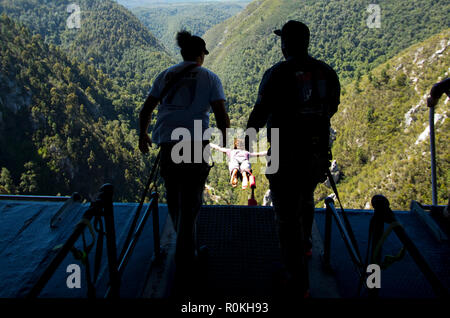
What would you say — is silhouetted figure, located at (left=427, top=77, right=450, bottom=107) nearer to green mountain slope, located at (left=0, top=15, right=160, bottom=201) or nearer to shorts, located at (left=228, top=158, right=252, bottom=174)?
shorts, located at (left=228, top=158, right=252, bottom=174)

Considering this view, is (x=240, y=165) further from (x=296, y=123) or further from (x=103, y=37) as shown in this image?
(x=103, y=37)

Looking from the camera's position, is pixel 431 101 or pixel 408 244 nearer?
pixel 408 244

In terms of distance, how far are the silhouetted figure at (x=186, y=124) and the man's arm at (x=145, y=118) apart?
2 centimetres

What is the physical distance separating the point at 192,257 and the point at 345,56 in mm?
101277

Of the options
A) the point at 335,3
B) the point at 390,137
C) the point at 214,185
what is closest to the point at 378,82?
the point at 390,137

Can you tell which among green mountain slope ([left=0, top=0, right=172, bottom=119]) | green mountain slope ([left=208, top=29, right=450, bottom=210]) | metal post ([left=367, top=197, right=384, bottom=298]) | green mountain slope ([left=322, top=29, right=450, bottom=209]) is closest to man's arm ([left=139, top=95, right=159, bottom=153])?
metal post ([left=367, top=197, right=384, bottom=298])

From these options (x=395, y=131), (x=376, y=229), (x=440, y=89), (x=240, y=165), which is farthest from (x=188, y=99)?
(x=395, y=131)

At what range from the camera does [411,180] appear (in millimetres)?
34375

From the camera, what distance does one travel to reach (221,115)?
101 inches

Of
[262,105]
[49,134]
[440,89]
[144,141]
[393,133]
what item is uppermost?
[440,89]

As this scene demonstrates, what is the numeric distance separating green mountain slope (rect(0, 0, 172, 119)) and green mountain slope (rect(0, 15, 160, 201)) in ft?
117

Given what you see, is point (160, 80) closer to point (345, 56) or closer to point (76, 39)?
point (345, 56)

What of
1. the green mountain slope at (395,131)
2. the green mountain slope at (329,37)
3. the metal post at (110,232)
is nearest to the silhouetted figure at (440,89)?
the metal post at (110,232)

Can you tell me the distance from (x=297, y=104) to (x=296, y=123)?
120 mm
